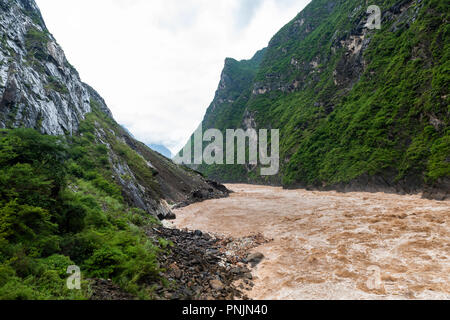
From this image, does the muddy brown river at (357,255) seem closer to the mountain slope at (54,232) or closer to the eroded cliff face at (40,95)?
the mountain slope at (54,232)

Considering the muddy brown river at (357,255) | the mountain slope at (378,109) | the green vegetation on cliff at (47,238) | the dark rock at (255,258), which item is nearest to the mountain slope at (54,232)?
the green vegetation on cliff at (47,238)

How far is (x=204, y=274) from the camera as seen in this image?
10.2m

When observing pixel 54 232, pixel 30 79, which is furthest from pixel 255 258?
pixel 30 79

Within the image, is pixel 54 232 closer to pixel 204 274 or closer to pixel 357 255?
pixel 204 274

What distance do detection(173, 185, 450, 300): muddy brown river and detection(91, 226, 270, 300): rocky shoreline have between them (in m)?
0.74

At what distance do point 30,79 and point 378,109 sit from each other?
54.4 m

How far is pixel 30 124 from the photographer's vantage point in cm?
1870

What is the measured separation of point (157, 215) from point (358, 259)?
20.3 m

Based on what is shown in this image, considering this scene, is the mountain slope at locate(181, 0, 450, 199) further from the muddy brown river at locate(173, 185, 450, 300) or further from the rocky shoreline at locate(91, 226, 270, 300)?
the rocky shoreline at locate(91, 226, 270, 300)

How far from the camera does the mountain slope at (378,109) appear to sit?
100 ft

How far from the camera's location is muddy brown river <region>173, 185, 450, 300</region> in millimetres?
8883

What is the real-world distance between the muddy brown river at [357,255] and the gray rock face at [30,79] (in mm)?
18870
